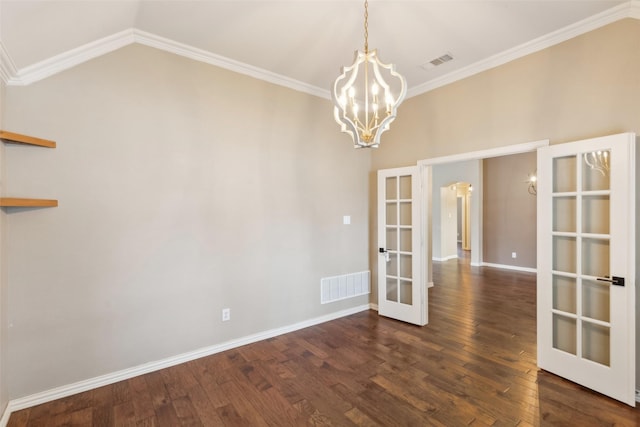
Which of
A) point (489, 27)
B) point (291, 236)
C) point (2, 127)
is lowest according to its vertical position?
point (291, 236)

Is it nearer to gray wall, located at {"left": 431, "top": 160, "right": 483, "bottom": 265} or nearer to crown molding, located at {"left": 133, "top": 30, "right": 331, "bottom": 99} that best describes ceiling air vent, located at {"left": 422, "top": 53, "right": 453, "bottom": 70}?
crown molding, located at {"left": 133, "top": 30, "right": 331, "bottom": 99}

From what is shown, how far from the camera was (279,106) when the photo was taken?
3.53 m

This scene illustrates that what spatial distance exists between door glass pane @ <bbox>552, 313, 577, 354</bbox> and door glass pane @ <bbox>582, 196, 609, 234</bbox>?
0.85 metres

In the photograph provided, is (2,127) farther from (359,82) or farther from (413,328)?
(413,328)

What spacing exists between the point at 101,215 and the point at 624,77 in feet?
14.7

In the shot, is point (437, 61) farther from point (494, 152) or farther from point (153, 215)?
point (153, 215)

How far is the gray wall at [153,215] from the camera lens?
2248 mm

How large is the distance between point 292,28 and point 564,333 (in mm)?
3731

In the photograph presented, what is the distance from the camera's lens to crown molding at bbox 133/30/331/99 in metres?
2.66

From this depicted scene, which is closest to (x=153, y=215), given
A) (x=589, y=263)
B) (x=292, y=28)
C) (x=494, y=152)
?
(x=292, y=28)

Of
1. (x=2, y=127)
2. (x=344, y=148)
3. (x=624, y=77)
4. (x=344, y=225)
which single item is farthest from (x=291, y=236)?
(x=624, y=77)

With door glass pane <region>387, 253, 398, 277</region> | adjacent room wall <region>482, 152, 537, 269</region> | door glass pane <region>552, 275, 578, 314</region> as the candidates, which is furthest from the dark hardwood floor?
adjacent room wall <region>482, 152, 537, 269</region>

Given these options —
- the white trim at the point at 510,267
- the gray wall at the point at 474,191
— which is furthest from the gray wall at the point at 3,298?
the white trim at the point at 510,267

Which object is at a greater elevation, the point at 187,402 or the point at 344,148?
the point at 344,148
